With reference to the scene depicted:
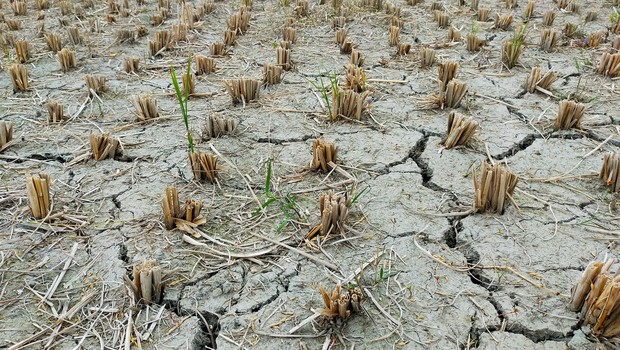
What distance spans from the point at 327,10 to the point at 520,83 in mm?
2504

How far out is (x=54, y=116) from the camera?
3.48 m

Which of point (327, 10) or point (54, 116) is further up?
point (327, 10)

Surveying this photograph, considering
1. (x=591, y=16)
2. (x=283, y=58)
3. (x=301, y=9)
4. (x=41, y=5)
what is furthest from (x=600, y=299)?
(x=41, y=5)

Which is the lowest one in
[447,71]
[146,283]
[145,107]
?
[146,283]

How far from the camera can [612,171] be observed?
270 centimetres

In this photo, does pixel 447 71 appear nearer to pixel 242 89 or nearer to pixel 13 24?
pixel 242 89

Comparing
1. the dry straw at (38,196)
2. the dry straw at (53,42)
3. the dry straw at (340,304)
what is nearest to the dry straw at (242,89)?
the dry straw at (38,196)

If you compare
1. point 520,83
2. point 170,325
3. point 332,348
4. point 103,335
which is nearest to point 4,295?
point 103,335

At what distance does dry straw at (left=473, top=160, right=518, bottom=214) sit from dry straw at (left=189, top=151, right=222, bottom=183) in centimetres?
138

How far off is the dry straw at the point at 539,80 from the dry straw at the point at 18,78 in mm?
3813

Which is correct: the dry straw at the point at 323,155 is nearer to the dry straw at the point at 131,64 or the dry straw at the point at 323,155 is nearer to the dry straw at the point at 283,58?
the dry straw at the point at 283,58

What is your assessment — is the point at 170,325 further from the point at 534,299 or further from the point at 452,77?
the point at 452,77

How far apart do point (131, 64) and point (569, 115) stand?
131 inches

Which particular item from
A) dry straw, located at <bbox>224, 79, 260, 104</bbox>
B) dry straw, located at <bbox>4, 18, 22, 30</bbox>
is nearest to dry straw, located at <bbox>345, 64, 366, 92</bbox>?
dry straw, located at <bbox>224, 79, 260, 104</bbox>
